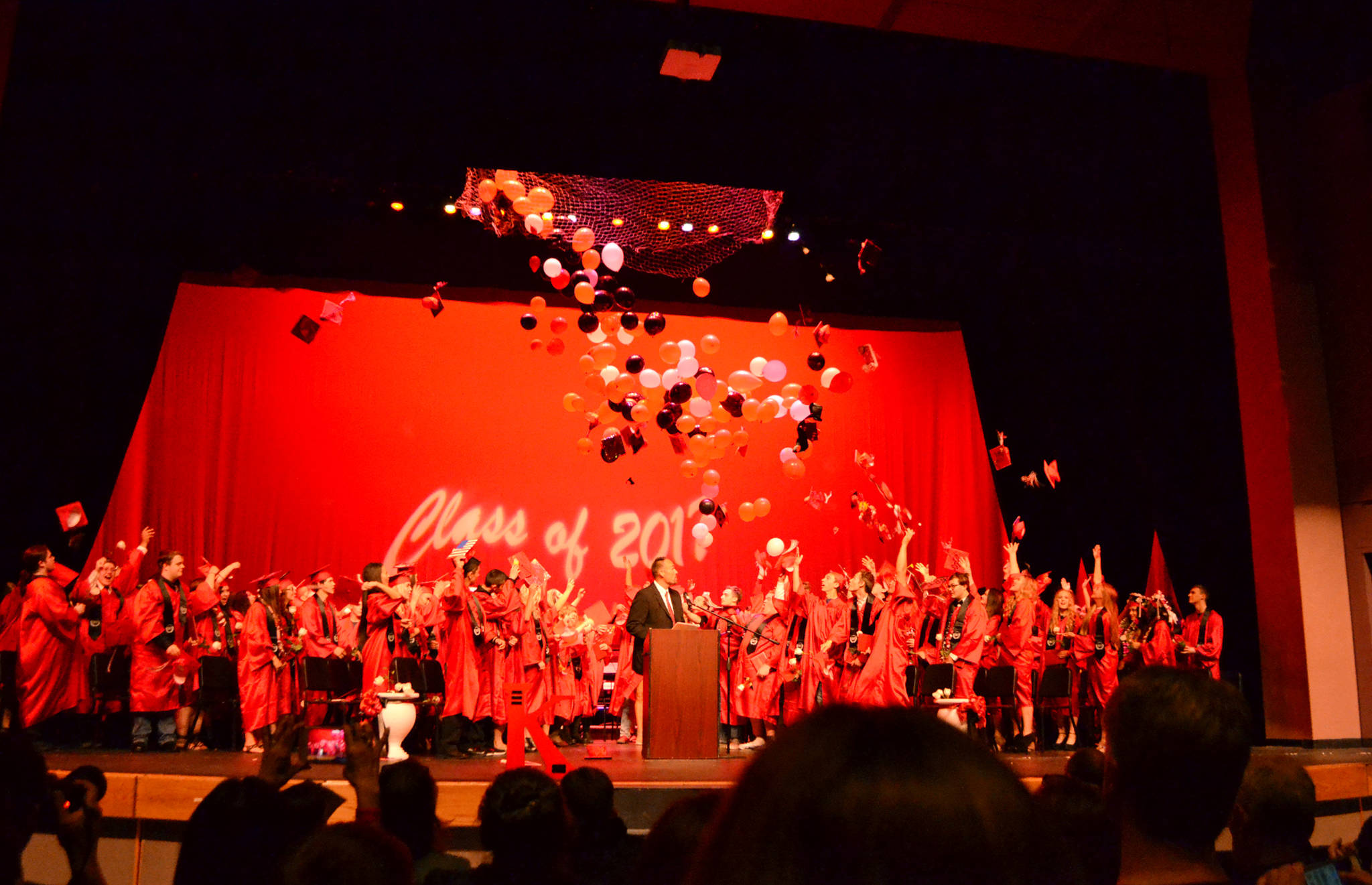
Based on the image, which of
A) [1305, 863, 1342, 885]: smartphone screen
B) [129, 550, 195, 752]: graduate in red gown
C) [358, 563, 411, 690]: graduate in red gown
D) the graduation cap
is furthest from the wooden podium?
the graduation cap

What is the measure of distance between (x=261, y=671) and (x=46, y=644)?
177cm

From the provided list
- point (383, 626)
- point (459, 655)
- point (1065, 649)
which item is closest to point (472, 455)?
point (459, 655)

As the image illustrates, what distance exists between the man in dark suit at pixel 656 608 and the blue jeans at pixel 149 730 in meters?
3.83

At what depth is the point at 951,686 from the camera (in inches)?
333

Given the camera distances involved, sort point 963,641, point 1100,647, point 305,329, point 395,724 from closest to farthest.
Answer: point 395,724, point 963,641, point 1100,647, point 305,329

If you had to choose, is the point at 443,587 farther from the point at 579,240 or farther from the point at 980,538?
the point at 980,538

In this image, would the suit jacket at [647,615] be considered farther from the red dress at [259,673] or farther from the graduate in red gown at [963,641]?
the red dress at [259,673]

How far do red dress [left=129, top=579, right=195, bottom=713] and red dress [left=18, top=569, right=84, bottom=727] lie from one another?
0.60 metres

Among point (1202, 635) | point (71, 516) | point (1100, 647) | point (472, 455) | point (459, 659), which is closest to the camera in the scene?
point (459, 659)

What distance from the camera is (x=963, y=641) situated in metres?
8.86

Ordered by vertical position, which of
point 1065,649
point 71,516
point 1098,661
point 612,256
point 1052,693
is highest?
point 612,256

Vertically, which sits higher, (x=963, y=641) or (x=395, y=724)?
(x=963, y=641)

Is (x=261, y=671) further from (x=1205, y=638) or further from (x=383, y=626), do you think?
(x=1205, y=638)

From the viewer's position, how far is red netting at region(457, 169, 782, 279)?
29.8ft
